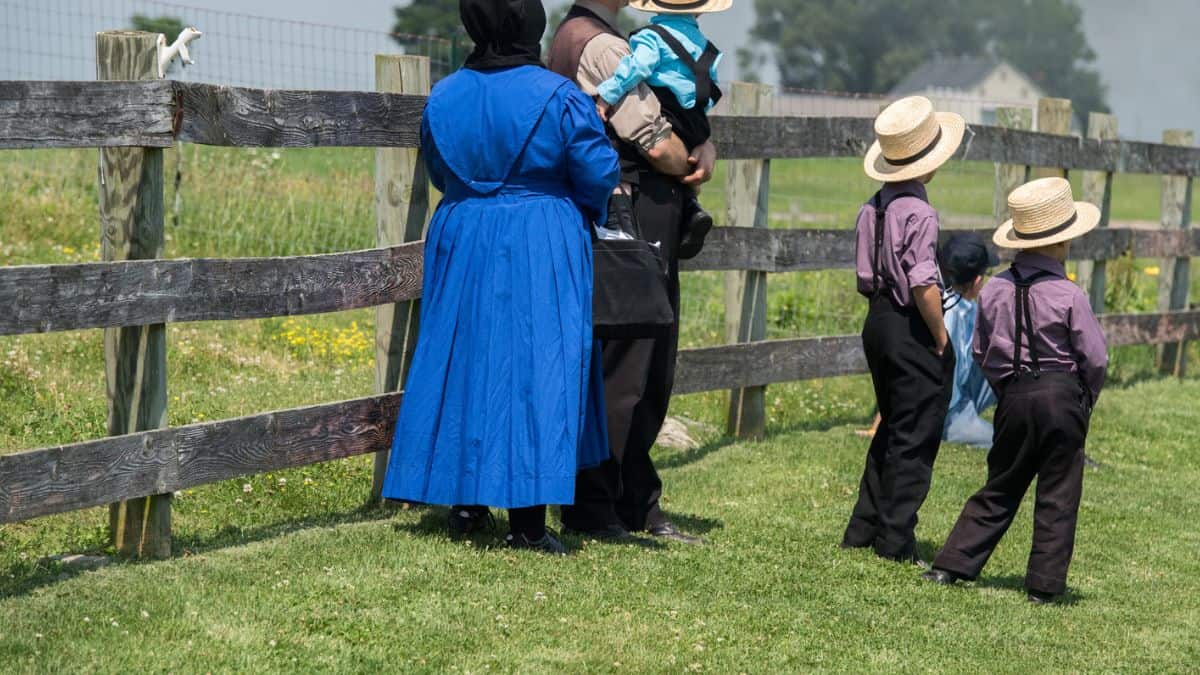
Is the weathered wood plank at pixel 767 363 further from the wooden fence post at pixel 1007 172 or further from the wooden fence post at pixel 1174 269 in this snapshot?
the wooden fence post at pixel 1174 269

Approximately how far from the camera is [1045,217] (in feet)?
18.7

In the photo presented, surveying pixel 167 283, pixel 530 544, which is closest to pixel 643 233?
pixel 530 544

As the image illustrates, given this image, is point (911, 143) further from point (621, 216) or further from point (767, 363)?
point (767, 363)

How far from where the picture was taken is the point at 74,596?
489 centimetres

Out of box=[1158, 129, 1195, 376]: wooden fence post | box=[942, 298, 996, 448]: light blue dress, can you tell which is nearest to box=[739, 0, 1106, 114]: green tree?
box=[1158, 129, 1195, 376]: wooden fence post

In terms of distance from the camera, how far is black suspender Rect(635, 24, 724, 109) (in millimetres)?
6023

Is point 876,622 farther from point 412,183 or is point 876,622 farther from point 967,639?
point 412,183

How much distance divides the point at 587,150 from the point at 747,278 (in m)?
3.15

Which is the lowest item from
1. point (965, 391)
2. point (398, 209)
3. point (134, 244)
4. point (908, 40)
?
point (965, 391)

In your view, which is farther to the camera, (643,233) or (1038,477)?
(643,233)

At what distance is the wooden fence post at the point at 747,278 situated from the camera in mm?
8387

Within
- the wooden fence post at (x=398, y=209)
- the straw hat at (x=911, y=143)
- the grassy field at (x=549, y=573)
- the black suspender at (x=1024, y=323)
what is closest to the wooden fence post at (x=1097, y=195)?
the grassy field at (x=549, y=573)

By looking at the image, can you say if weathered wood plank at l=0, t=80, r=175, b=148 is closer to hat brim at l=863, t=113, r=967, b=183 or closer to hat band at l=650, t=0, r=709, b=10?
hat band at l=650, t=0, r=709, b=10

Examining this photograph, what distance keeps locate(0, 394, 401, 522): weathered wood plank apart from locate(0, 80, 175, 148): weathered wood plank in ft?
3.11
